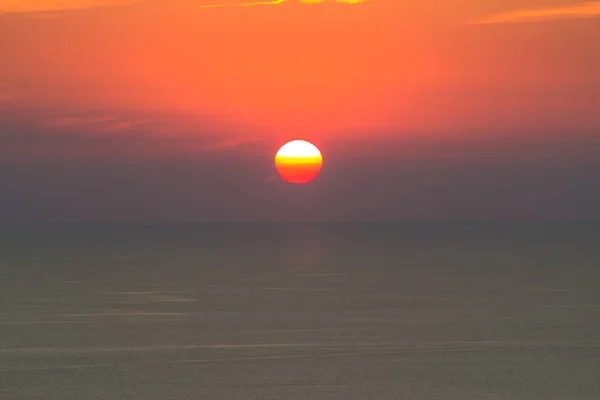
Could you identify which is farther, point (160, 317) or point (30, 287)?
point (30, 287)

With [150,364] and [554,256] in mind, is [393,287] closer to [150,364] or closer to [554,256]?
[150,364]

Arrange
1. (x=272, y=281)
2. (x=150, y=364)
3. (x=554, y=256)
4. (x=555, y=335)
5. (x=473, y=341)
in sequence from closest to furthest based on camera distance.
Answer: (x=150, y=364) < (x=473, y=341) < (x=555, y=335) < (x=272, y=281) < (x=554, y=256)

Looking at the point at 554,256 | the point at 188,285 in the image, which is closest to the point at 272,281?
the point at 188,285

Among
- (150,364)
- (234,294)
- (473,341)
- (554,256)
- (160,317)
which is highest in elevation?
(554,256)

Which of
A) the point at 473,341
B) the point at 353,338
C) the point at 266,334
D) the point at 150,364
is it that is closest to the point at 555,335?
the point at 473,341

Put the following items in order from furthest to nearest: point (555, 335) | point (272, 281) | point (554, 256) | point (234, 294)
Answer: point (554, 256) < point (272, 281) < point (234, 294) < point (555, 335)

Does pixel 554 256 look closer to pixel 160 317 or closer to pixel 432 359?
pixel 160 317

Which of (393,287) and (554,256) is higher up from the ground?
(554,256)

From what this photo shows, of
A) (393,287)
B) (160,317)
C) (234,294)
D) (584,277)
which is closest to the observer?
(160,317)

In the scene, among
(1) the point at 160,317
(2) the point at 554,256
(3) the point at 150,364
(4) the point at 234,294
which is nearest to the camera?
(3) the point at 150,364
